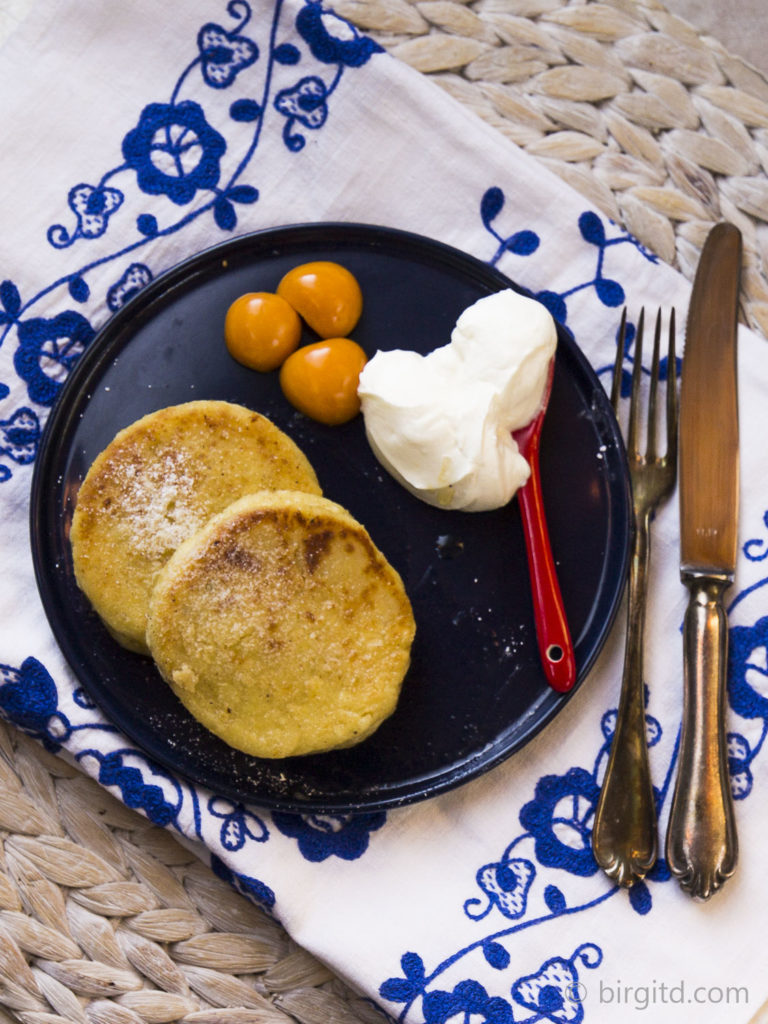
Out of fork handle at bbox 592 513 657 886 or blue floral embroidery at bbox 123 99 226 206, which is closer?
fork handle at bbox 592 513 657 886

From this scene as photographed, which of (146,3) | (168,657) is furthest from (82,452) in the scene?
(146,3)

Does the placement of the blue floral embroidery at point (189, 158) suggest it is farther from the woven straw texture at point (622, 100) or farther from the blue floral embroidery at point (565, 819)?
the blue floral embroidery at point (565, 819)

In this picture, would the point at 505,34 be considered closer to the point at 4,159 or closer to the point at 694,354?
the point at 694,354

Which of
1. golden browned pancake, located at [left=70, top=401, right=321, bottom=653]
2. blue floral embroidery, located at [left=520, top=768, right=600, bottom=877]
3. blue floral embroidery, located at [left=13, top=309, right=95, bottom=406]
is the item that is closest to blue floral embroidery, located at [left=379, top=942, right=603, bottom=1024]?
blue floral embroidery, located at [left=520, top=768, right=600, bottom=877]

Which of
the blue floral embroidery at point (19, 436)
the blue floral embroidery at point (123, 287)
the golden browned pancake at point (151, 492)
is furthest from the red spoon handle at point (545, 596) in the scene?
the blue floral embroidery at point (19, 436)

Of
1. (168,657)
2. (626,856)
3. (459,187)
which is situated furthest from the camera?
(459,187)

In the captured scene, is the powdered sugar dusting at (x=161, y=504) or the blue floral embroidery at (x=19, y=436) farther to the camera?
the blue floral embroidery at (x=19, y=436)

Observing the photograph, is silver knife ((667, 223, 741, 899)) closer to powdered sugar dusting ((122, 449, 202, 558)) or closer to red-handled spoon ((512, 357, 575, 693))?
red-handled spoon ((512, 357, 575, 693))
